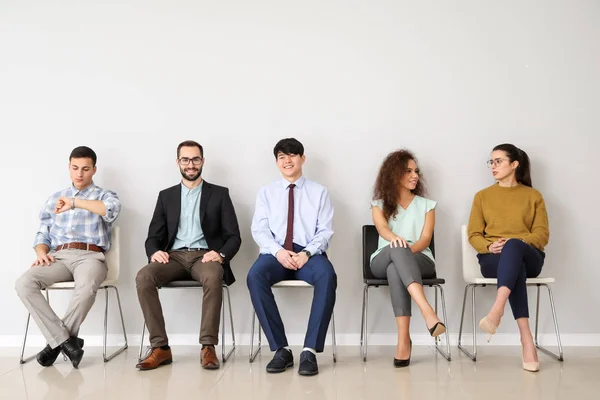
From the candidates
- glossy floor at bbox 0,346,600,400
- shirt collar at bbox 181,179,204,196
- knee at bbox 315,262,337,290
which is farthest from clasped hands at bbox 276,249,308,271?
shirt collar at bbox 181,179,204,196

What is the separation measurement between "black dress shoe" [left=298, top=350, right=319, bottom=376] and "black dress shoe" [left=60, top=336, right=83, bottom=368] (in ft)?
4.46

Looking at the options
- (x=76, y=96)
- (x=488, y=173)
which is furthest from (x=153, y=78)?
(x=488, y=173)

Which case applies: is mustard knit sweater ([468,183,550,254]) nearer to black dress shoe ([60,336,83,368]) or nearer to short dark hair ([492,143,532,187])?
Answer: short dark hair ([492,143,532,187])

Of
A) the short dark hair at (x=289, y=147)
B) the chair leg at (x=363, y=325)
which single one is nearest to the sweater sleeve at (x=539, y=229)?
the chair leg at (x=363, y=325)

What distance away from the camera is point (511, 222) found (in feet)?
12.9

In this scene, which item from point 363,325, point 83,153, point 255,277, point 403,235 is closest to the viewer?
point 255,277

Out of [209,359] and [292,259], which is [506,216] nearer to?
[292,259]

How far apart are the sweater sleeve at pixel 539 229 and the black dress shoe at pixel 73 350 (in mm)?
2855

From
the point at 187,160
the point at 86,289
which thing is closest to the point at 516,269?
the point at 187,160

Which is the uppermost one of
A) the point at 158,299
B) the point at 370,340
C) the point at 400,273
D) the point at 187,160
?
the point at 187,160

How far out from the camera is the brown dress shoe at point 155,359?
11.3 feet

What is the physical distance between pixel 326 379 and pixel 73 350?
5.14 feet

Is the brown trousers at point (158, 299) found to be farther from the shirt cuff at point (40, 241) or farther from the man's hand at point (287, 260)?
the shirt cuff at point (40, 241)

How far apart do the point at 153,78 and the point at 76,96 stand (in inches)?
23.8
